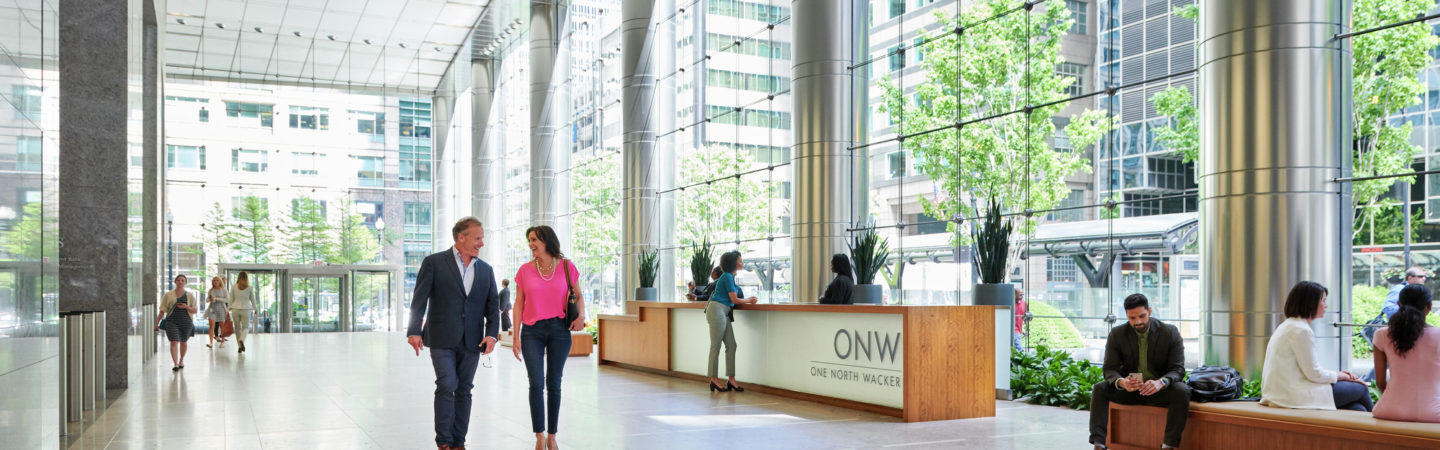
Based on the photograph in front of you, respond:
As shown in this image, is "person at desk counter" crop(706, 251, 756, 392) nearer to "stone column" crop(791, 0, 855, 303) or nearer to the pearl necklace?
"stone column" crop(791, 0, 855, 303)

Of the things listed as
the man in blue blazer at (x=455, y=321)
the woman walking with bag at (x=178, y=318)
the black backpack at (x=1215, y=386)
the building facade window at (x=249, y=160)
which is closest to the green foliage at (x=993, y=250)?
the black backpack at (x=1215, y=386)

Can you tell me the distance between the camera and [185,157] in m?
30.0

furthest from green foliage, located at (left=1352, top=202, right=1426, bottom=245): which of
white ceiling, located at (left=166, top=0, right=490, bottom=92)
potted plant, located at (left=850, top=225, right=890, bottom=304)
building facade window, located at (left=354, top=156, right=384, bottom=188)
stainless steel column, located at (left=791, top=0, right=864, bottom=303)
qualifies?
building facade window, located at (left=354, top=156, right=384, bottom=188)

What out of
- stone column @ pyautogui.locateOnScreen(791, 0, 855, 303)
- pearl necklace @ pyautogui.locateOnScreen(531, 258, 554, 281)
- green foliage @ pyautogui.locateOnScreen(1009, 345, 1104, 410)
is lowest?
green foliage @ pyautogui.locateOnScreen(1009, 345, 1104, 410)

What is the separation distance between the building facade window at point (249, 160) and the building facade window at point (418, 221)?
4.09 metres

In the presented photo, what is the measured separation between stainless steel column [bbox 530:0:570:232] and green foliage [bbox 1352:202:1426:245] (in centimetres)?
1691

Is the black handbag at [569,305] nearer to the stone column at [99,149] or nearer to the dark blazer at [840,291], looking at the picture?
the dark blazer at [840,291]

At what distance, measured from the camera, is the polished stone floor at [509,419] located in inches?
265

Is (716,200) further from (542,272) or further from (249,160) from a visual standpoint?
(249,160)

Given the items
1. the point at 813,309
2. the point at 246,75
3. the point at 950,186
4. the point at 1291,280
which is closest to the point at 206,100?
the point at 246,75

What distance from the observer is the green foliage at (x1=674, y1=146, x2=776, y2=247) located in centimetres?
1809

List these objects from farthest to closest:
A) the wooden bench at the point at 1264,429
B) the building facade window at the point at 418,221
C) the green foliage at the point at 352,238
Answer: the building facade window at the point at 418,221 < the green foliage at the point at 352,238 < the wooden bench at the point at 1264,429

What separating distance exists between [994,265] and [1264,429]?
399 centimetres

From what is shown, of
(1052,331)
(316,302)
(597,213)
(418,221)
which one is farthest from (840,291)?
(418,221)
